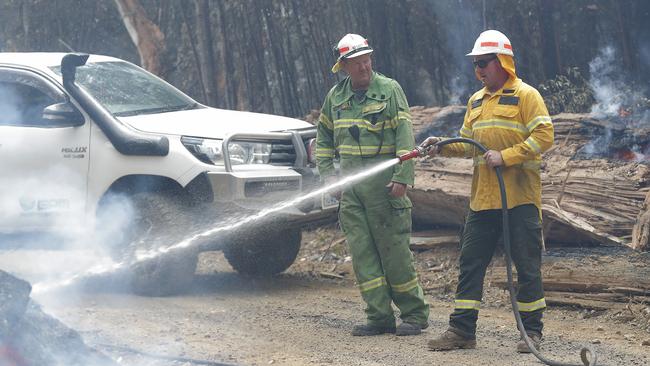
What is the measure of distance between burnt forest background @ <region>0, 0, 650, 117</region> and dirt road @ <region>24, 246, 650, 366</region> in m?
4.04

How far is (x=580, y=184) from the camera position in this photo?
8.46 metres

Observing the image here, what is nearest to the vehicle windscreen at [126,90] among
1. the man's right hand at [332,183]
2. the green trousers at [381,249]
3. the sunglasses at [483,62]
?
the man's right hand at [332,183]

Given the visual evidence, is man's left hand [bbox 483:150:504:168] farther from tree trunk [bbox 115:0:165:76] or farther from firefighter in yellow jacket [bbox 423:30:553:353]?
tree trunk [bbox 115:0:165:76]

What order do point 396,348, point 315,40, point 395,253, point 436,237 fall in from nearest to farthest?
1. point 396,348
2. point 395,253
3. point 436,237
4. point 315,40

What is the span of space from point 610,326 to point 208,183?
3.37m

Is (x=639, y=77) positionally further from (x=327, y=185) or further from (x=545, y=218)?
(x=327, y=185)

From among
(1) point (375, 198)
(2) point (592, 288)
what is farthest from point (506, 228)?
(2) point (592, 288)

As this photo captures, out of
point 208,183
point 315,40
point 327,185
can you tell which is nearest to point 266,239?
point 208,183

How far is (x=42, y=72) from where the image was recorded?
8.39 meters

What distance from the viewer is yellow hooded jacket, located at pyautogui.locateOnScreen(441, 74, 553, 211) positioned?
5.82 m

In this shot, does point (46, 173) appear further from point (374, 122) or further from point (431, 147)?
point (431, 147)

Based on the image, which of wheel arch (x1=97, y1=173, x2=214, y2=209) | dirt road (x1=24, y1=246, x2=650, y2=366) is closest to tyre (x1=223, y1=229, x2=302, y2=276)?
dirt road (x1=24, y1=246, x2=650, y2=366)

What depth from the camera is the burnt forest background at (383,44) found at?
36.1 feet

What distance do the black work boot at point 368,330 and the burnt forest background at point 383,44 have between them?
4974 mm
